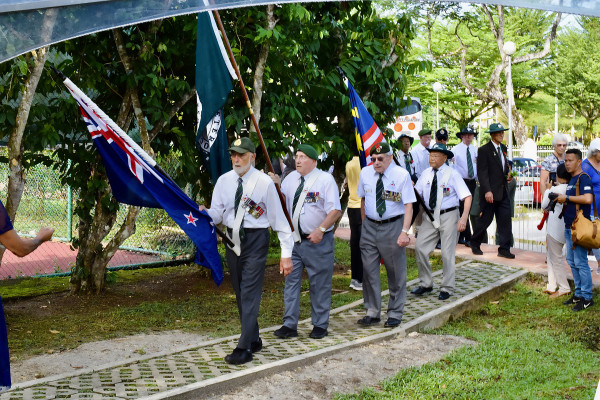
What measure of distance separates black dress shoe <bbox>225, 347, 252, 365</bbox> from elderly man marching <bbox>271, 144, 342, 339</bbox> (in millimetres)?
1032

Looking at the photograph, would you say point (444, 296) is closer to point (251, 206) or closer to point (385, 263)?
point (385, 263)

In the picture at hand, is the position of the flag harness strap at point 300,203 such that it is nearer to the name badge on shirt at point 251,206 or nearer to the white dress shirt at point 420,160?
the name badge on shirt at point 251,206

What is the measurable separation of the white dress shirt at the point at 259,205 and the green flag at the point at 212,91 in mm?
682

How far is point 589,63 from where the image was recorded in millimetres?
46312

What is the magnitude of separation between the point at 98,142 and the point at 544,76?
138 feet

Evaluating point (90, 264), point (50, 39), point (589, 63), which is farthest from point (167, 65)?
point (589, 63)

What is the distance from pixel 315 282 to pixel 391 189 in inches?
54.6

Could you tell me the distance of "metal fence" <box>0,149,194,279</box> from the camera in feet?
42.4

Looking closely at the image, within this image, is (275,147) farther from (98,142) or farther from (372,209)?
(98,142)

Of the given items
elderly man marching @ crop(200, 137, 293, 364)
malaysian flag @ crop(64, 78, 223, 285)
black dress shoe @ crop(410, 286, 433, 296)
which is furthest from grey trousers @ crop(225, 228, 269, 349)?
black dress shoe @ crop(410, 286, 433, 296)

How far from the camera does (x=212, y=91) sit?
7.40m

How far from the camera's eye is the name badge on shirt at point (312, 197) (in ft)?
25.7

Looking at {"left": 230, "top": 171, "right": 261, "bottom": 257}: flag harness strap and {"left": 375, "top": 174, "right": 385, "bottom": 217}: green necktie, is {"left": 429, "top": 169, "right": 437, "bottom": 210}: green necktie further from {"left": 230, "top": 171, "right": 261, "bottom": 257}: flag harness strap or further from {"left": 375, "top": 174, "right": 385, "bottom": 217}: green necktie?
{"left": 230, "top": 171, "right": 261, "bottom": 257}: flag harness strap

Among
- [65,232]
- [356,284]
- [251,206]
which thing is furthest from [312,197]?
[65,232]
